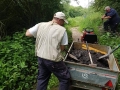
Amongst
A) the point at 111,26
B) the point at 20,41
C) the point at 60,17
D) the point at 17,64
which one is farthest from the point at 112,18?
the point at 60,17

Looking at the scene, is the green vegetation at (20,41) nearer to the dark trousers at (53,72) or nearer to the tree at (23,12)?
the tree at (23,12)

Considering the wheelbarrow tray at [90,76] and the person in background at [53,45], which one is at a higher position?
the person in background at [53,45]

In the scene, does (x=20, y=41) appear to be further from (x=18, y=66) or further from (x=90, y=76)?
(x=90, y=76)

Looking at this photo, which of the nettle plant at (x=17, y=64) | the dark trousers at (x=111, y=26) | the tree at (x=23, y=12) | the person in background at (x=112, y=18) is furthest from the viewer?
the dark trousers at (x=111, y=26)

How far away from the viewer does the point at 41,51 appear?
3.75 m

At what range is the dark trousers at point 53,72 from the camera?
3783 millimetres

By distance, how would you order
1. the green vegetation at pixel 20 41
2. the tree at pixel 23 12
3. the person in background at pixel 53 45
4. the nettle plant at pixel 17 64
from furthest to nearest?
the tree at pixel 23 12 < the green vegetation at pixel 20 41 < the nettle plant at pixel 17 64 < the person in background at pixel 53 45

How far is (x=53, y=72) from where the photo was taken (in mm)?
3939

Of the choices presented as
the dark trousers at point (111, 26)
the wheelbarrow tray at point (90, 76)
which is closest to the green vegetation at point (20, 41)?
the wheelbarrow tray at point (90, 76)

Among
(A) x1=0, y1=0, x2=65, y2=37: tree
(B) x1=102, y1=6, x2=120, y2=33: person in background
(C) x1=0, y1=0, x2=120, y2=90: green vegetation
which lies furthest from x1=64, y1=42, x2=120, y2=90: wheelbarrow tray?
(B) x1=102, y1=6, x2=120, y2=33: person in background

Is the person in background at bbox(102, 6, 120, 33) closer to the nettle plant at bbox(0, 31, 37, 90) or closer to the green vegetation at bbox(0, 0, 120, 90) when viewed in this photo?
the green vegetation at bbox(0, 0, 120, 90)

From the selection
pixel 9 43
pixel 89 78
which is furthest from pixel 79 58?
pixel 9 43

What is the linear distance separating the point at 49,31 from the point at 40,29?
0.82ft

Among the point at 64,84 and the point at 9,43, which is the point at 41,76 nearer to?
the point at 64,84
